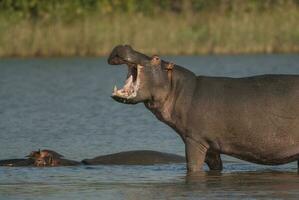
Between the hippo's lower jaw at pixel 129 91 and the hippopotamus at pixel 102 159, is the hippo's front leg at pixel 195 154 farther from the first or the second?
the hippopotamus at pixel 102 159

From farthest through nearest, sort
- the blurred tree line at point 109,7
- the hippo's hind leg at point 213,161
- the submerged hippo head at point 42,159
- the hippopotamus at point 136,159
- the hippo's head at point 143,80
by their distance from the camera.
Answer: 1. the blurred tree line at point 109,7
2. the hippopotamus at point 136,159
3. the submerged hippo head at point 42,159
4. the hippo's hind leg at point 213,161
5. the hippo's head at point 143,80

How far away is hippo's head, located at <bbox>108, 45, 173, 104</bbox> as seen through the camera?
10.4m

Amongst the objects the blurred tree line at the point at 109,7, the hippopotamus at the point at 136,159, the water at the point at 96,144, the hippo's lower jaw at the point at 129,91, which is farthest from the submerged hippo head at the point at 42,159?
the blurred tree line at the point at 109,7

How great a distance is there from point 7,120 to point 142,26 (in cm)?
1491

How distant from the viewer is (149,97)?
10578mm

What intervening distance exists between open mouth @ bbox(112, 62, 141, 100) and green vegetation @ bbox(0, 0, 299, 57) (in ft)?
61.8

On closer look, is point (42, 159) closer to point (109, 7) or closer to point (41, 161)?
point (41, 161)

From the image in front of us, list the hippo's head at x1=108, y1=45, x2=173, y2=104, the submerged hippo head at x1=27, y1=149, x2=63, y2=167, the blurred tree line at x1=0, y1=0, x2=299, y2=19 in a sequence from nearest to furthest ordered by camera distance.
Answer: the hippo's head at x1=108, y1=45, x2=173, y2=104 → the submerged hippo head at x1=27, y1=149, x2=63, y2=167 → the blurred tree line at x1=0, y1=0, x2=299, y2=19

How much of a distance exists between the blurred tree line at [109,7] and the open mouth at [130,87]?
71.4ft

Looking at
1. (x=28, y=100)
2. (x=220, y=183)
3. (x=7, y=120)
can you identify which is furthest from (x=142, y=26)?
(x=220, y=183)

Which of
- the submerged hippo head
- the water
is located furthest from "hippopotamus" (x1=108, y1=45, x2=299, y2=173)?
the submerged hippo head

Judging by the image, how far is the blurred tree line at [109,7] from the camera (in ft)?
108

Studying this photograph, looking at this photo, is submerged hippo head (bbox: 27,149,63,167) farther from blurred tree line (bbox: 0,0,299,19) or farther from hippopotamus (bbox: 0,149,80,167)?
blurred tree line (bbox: 0,0,299,19)

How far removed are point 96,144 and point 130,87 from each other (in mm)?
3138
